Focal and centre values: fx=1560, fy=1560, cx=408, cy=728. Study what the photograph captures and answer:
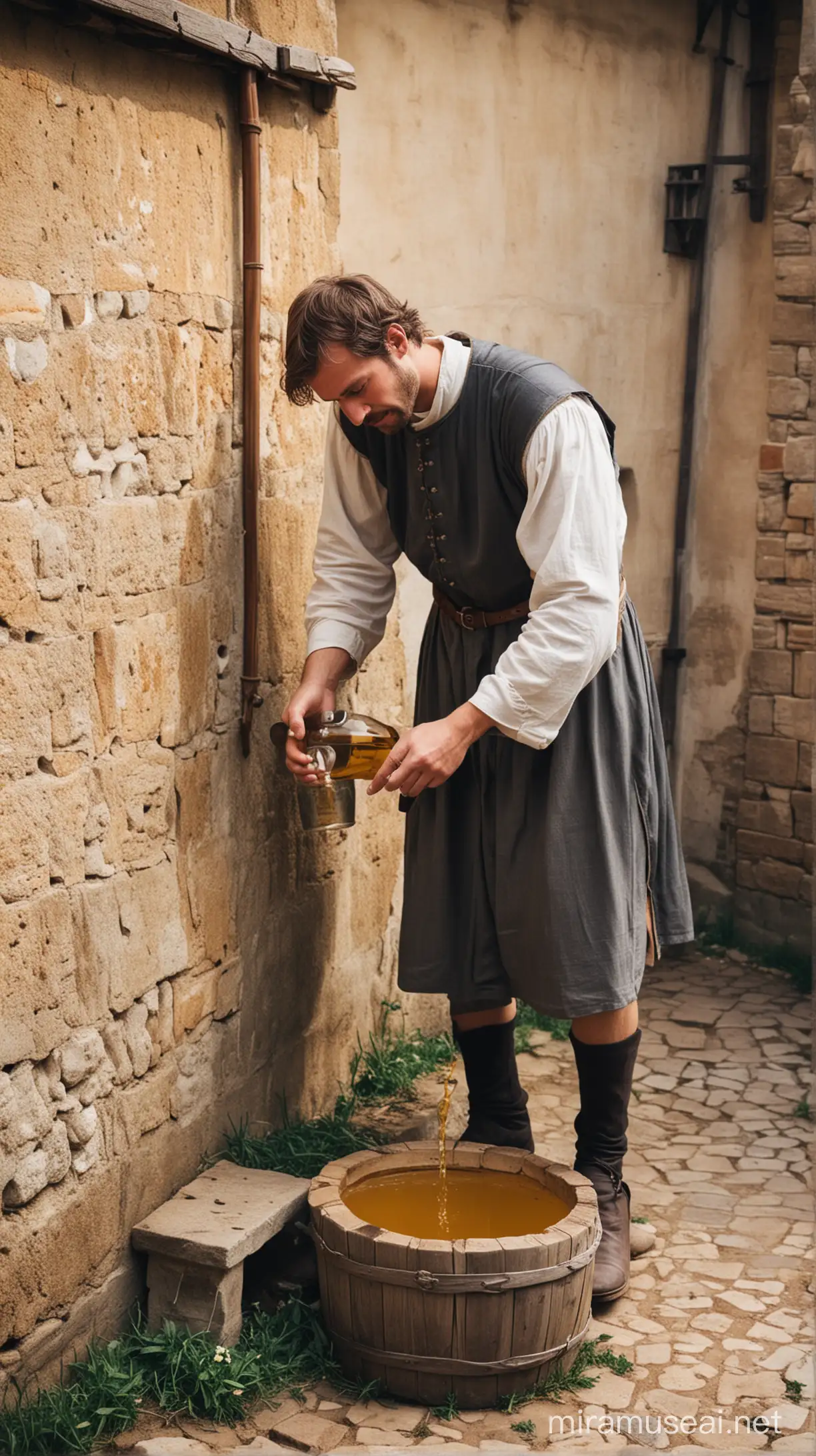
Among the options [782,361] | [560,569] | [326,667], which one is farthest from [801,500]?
[560,569]

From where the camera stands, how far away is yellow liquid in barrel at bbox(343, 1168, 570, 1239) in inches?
122

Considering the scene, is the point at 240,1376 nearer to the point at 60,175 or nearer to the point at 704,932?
the point at 60,175

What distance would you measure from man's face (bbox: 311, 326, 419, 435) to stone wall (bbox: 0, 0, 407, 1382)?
315mm

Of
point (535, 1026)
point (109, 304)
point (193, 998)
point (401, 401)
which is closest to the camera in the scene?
point (109, 304)

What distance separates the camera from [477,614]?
11.0ft

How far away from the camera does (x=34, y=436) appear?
2613mm

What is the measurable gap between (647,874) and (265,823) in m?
0.89

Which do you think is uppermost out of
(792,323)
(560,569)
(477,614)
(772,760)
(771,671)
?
(792,323)

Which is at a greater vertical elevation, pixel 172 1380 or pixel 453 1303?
pixel 453 1303

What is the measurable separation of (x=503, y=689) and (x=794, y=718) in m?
2.94

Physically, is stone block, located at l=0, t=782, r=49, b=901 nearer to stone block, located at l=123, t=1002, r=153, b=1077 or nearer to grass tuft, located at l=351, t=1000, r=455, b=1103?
stone block, located at l=123, t=1002, r=153, b=1077

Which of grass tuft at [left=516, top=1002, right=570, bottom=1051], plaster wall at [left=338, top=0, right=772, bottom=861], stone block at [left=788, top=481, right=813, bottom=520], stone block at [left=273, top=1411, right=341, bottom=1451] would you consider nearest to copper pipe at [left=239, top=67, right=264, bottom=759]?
plaster wall at [left=338, top=0, right=772, bottom=861]

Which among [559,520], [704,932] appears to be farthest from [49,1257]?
[704,932]

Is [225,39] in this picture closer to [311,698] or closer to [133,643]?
[133,643]
